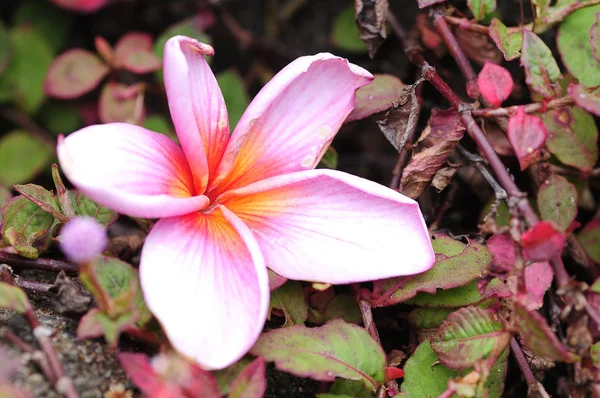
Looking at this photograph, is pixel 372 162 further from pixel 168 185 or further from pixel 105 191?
pixel 105 191

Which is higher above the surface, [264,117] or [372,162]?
[264,117]

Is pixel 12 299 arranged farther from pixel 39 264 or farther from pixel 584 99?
pixel 584 99

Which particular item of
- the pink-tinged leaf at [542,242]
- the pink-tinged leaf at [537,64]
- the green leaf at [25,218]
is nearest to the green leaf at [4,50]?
the green leaf at [25,218]

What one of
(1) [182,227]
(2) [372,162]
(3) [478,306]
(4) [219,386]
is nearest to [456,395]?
(3) [478,306]

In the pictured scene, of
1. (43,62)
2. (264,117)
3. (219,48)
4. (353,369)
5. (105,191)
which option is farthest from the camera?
(219,48)

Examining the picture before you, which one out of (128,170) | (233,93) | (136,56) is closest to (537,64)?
(128,170)

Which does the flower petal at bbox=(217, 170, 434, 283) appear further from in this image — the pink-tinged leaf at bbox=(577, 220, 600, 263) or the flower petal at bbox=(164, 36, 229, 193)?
the pink-tinged leaf at bbox=(577, 220, 600, 263)
